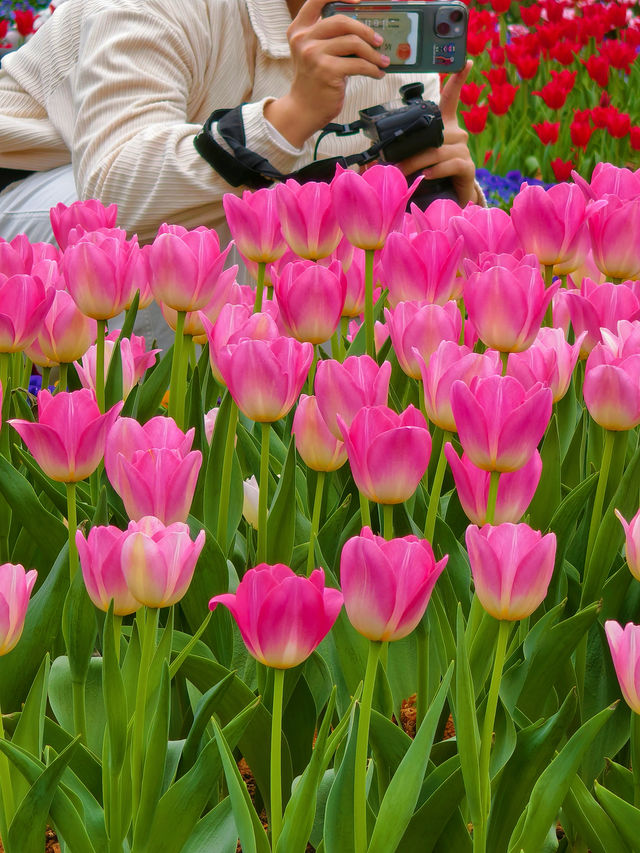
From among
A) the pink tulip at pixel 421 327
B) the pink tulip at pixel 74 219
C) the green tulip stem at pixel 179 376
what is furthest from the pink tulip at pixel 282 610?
the pink tulip at pixel 74 219

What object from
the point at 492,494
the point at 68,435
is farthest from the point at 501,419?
the point at 68,435

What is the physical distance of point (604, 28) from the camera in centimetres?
459

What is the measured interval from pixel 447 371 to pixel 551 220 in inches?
12.6

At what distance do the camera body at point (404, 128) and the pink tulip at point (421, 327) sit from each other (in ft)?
3.45

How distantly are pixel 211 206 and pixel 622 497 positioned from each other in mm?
1561

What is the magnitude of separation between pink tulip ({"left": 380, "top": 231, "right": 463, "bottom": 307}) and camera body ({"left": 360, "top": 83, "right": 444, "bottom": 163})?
37.3 inches

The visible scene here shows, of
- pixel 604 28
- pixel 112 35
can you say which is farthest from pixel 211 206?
pixel 604 28

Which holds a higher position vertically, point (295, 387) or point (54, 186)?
point (295, 387)

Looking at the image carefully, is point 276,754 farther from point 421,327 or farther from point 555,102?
point 555,102

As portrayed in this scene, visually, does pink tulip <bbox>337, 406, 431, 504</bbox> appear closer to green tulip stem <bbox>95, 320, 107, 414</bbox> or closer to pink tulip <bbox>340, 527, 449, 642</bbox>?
pink tulip <bbox>340, 527, 449, 642</bbox>

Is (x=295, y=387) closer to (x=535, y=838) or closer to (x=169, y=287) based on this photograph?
(x=169, y=287)

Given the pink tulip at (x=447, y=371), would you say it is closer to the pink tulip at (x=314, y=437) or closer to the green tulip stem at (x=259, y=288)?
the pink tulip at (x=314, y=437)

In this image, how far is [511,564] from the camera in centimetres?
58

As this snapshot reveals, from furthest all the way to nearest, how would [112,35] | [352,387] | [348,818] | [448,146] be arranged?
[112,35]
[448,146]
[352,387]
[348,818]
